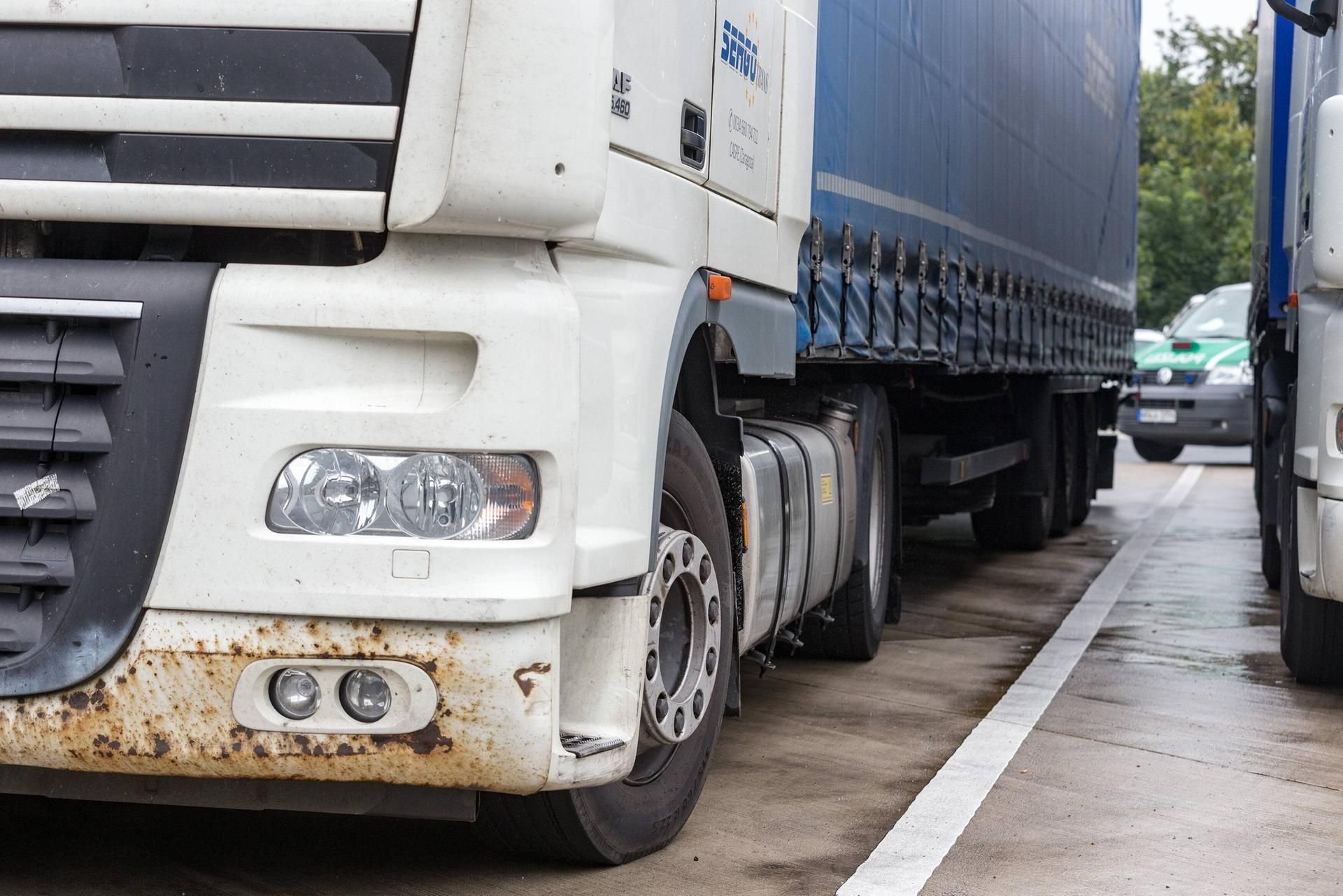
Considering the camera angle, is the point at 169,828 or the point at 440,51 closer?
the point at 440,51

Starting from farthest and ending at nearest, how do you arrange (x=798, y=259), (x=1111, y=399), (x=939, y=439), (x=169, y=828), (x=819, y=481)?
(x=1111, y=399) < (x=939, y=439) < (x=819, y=481) < (x=798, y=259) < (x=169, y=828)

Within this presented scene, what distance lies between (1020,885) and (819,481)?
2.07m

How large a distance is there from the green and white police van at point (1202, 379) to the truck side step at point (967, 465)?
10.5 m

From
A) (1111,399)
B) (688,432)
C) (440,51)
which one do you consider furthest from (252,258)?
(1111,399)

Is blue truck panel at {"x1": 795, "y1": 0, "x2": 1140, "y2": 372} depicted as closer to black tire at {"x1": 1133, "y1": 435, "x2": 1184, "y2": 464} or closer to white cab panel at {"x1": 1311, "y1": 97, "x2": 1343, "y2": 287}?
white cab panel at {"x1": 1311, "y1": 97, "x2": 1343, "y2": 287}

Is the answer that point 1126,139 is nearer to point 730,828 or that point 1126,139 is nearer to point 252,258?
point 730,828

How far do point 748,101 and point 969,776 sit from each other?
2.12m

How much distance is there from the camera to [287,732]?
3527 mm

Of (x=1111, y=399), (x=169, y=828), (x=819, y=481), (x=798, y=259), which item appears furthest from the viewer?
(x=1111, y=399)

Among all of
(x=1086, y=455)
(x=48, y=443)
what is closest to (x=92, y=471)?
(x=48, y=443)

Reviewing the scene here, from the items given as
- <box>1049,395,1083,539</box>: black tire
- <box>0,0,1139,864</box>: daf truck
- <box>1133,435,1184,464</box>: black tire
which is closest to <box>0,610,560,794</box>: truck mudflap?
<box>0,0,1139,864</box>: daf truck

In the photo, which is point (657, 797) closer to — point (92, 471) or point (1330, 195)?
point (92, 471)

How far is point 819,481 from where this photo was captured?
242 inches

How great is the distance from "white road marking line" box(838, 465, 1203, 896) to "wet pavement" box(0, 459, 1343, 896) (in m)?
0.05
